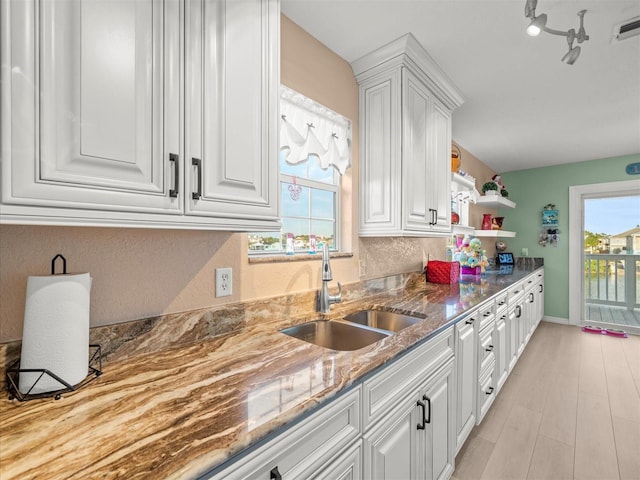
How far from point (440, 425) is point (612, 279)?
476cm

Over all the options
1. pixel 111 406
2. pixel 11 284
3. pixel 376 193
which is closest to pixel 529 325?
pixel 376 193

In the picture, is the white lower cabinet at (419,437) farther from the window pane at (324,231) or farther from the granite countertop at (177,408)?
the window pane at (324,231)

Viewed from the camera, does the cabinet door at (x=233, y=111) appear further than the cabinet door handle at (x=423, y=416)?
No

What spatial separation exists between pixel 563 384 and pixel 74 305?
3.53 meters

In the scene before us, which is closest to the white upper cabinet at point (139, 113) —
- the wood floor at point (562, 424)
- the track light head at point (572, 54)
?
the track light head at point (572, 54)

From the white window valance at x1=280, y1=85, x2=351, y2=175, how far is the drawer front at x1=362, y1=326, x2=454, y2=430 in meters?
1.11

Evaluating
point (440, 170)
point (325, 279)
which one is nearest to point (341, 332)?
point (325, 279)

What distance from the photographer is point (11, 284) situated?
0.84 metres

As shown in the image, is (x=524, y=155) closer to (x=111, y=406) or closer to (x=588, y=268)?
(x=588, y=268)

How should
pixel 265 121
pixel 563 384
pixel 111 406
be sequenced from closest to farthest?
1. pixel 111 406
2. pixel 265 121
3. pixel 563 384

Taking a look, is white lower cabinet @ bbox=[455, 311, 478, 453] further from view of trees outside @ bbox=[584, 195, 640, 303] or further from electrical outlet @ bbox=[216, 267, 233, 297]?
view of trees outside @ bbox=[584, 195, 640, 303]

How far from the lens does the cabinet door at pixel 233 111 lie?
35.2 inches

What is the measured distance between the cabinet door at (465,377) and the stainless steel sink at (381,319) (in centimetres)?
29

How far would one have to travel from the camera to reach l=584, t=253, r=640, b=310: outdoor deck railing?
4.27 m
